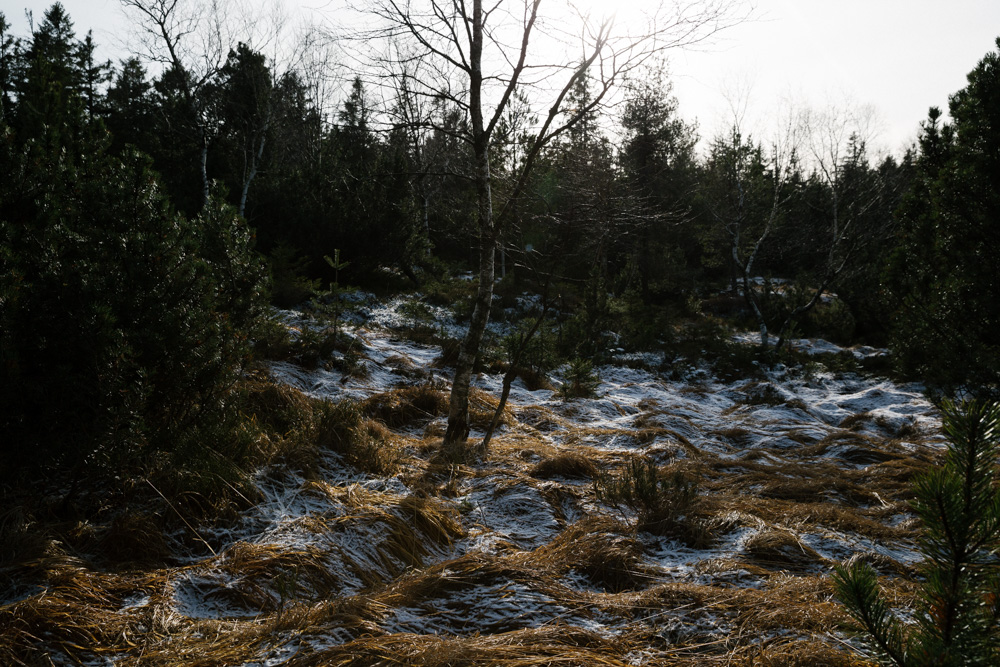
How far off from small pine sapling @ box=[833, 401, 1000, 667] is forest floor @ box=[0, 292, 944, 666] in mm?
144

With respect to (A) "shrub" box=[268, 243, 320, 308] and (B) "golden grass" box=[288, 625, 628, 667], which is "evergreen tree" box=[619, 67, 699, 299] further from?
(B) "golden grass" box=[288, 625, 628, 667]

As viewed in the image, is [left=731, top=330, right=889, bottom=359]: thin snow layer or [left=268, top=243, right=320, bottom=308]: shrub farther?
[left=731, top=330, right=889, bottom=359]: thin snow layer

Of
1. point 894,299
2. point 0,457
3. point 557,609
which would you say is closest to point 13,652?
point 0,457

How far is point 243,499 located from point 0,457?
113cm

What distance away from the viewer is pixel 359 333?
9555 millimetres

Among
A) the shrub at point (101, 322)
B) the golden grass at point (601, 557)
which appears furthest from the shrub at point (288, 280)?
the golden grass at point (601, 557)

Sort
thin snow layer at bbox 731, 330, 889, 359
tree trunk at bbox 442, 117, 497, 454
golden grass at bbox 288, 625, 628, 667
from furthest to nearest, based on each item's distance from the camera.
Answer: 1. thin snow layer at bbox 731, 330, 889, 359
2. tree trunk at bbox 442, 117, 497, 454
3. golden grass at bbox 288, 625, 628, 667

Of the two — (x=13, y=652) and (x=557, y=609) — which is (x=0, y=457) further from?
(x=557, y=609)

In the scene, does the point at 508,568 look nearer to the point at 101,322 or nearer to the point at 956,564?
the point at 956,564

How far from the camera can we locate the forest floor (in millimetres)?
1913

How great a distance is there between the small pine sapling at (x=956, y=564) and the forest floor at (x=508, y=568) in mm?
144

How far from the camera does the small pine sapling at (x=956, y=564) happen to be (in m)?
0.89

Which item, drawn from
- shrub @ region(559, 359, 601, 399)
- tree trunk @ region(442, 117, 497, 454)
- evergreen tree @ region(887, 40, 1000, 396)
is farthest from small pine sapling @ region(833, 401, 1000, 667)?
shrub @ region(559, 359, 601, 399)

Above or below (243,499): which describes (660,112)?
above
